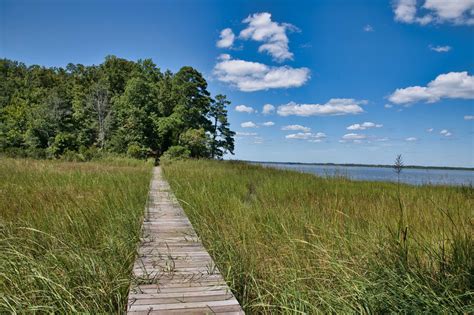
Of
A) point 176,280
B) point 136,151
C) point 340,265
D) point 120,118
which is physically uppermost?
point 120,118

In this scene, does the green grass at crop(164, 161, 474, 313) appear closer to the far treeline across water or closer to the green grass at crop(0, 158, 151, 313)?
the green grass at crop(0, 158, 151, 313)

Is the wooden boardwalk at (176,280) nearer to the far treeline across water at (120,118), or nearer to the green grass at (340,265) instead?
the green grass at (340,265)

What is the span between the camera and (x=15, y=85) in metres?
45.4

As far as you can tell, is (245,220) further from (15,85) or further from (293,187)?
(15,85)

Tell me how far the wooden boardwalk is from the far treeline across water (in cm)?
2353

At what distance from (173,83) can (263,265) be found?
114 feet

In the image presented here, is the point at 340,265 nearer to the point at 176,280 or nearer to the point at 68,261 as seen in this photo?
the point at 176,280

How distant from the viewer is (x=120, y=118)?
32906mm

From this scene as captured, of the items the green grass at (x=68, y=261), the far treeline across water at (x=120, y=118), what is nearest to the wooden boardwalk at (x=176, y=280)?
the green grass at (x=68, y=261)

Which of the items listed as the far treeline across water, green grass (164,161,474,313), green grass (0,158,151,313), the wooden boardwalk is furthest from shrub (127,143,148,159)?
the wooden boardwalk

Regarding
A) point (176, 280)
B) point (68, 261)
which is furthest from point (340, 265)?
point (68, 261)

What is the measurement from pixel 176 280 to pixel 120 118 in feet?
110

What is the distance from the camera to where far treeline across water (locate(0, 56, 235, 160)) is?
29609 millimetres

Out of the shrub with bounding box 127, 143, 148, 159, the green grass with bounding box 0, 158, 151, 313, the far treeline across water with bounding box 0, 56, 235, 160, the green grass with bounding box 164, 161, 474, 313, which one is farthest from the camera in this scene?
the far treeline across water with bounding box 0, 56, 235, 160
